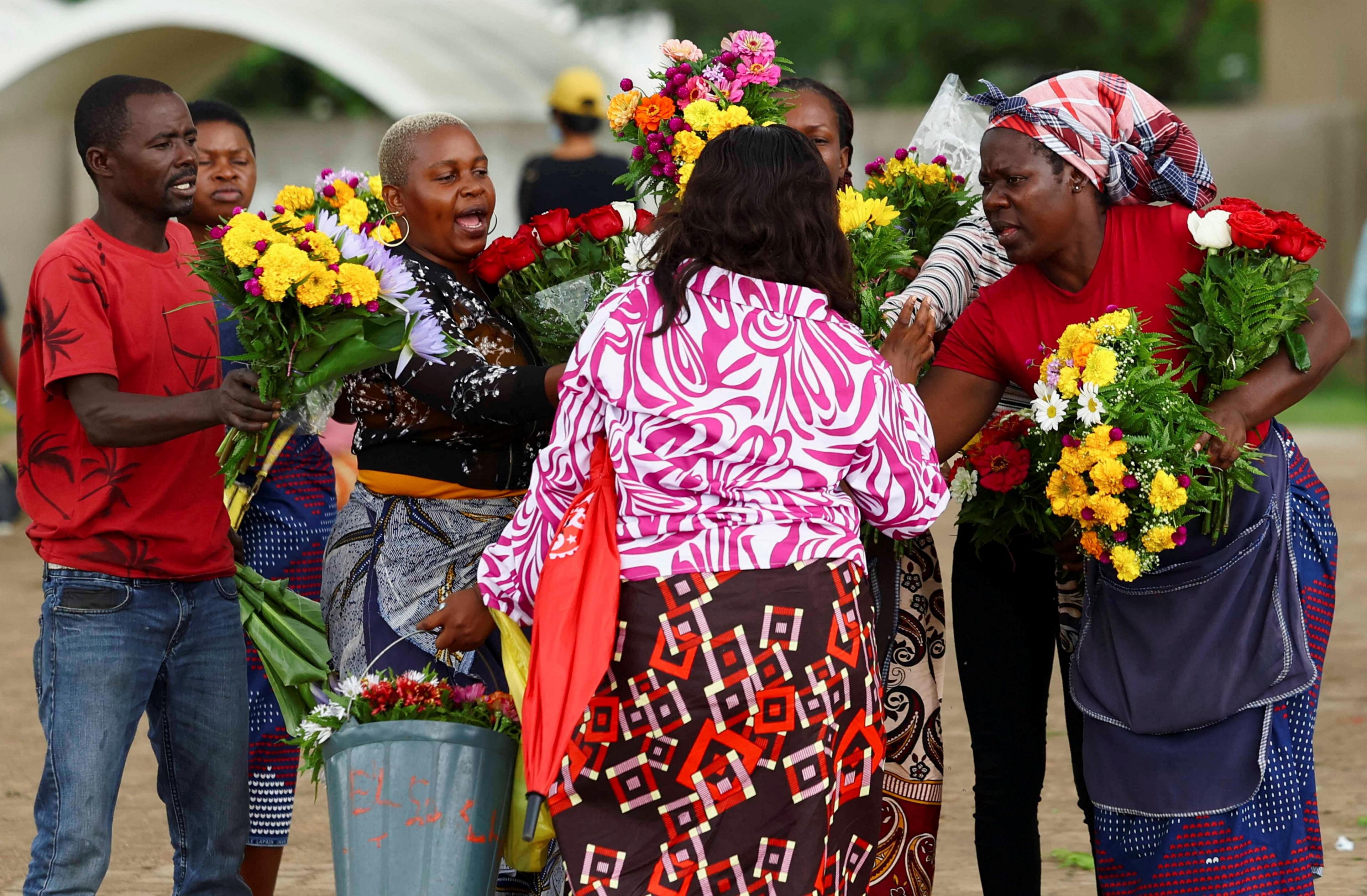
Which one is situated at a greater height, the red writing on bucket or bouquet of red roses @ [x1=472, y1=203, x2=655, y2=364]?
bouquet of red roses @ [x1=472, y1=203, x2=655, y2=364]

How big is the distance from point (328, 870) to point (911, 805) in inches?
77.0

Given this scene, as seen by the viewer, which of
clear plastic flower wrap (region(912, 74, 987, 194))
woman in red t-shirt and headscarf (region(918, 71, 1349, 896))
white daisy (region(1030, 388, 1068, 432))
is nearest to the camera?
white daisy (region(1030, 388, 1068, 432))

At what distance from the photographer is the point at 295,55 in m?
16.3

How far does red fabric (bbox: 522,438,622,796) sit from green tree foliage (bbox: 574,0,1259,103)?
945 inches

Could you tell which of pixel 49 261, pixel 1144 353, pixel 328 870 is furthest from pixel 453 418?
pixel 328 870

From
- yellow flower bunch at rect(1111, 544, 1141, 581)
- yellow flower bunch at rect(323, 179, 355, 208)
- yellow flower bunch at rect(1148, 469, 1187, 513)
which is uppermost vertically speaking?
yellow flower bunch at rect(323, 179, 355, 208)

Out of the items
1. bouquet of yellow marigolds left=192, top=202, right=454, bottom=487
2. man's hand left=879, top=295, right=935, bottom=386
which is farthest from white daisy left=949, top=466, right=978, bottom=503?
bouquet of yellow marigolds left=192, top=202, right=454, bottom=487

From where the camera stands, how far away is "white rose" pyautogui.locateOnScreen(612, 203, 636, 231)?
4219 millimetres

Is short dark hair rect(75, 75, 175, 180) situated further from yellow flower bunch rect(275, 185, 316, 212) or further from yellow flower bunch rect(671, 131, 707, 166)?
yellow flower bunch rect(671, 131, 707, 166)

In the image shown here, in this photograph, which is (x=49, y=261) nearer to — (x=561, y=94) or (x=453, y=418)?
(x=453, y=418)

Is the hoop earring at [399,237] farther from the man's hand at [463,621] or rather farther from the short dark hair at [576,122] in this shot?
the short dark hair at [576,122]

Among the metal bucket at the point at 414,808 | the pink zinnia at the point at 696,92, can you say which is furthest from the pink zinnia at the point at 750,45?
the metal bucket at the point at 414,808

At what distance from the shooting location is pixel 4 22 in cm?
1658

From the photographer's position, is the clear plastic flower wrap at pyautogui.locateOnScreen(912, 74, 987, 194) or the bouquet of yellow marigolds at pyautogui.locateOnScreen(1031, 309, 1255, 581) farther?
the clear plastic flower wrap at pyautogui.locateOnScreen(912, 74, 987, 194)
